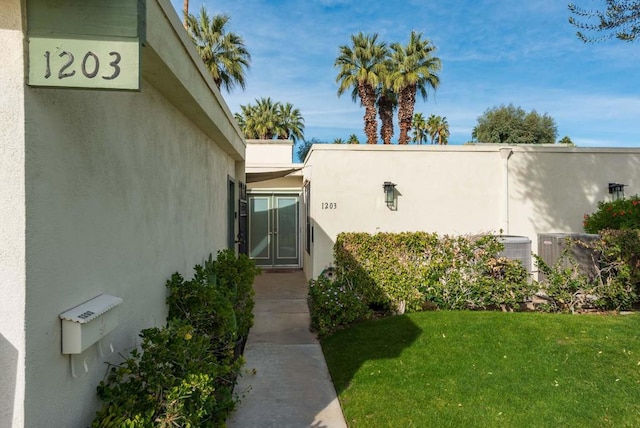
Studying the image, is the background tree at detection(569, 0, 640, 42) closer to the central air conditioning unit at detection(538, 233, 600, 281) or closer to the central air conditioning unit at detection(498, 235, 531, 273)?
the central air conditioning unit at detection(538, 233, 600, 281)

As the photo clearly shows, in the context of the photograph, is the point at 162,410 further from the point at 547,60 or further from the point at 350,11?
the point at 547,60

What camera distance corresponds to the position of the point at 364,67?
67.9 feet

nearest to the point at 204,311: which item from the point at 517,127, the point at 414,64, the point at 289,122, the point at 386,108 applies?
the point at 414,64

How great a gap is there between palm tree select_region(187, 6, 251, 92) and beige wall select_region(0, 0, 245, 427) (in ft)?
50.8

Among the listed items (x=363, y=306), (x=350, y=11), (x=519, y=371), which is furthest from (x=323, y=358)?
(x=350, y=11)

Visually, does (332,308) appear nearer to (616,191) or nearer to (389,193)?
(389,193)

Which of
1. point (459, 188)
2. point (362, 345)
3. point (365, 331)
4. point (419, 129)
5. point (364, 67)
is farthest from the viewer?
point (419, 129)

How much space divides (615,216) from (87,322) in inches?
379

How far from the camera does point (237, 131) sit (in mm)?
7652

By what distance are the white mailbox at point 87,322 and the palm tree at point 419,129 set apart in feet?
110

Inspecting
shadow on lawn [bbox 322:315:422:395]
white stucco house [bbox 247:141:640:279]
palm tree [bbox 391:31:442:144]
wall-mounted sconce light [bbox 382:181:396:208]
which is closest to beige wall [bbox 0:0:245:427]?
shadow on lawn [bbox 322:315:422:395]

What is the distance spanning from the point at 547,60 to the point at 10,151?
15088mm

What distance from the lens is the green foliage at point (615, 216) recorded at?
7574 millimetres

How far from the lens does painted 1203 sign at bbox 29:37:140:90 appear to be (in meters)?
1.61
